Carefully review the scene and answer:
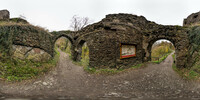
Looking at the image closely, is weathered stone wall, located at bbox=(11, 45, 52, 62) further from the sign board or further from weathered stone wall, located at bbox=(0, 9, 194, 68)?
the sign board

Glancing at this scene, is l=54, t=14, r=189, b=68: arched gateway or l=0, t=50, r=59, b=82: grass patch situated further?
l=54, t=14, r=189, b=68: arched gateway

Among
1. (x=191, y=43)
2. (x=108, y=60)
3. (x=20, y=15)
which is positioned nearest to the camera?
(x=108, y=60)

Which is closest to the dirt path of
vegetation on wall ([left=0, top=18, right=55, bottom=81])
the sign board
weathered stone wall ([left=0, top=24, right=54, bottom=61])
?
vegetation on wall ([left=0, top=18, right=55, bottom=81])

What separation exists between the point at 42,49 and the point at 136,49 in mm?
8603

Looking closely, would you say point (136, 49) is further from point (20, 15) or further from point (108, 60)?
point (20, 15)

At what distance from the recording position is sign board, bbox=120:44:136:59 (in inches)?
264

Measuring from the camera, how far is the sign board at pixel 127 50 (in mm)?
6707

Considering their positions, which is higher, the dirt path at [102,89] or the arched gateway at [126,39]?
the arched gateway at [126,39]

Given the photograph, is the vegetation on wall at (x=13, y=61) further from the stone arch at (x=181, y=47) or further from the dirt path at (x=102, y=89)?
the stone arch at (x=181, y=47)

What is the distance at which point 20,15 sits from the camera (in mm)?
7434

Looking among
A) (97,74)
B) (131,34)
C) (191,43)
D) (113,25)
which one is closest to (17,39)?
(97,74)

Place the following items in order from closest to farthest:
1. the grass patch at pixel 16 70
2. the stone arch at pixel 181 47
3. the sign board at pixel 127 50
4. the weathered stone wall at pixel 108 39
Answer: the grass patch at pixel 16 70
the weathered stone wall at pixel 108 39
the sign board at pixel 127 50
the stone arch at pixel 181 47

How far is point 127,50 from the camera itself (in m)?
7.16

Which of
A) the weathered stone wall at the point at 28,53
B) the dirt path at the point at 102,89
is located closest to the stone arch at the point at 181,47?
the dirt path at the point at 102,89
